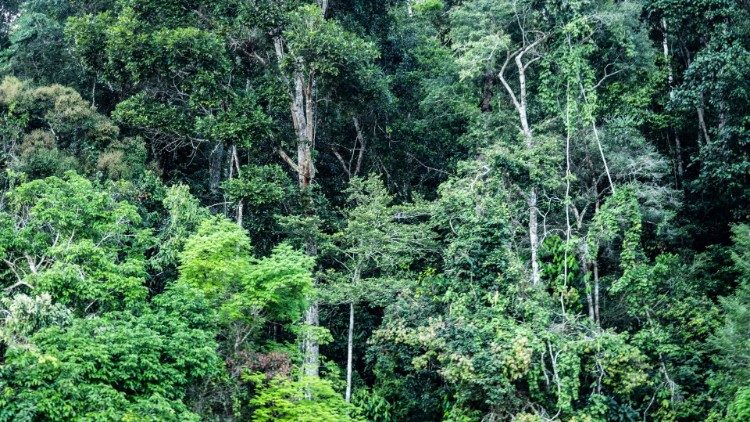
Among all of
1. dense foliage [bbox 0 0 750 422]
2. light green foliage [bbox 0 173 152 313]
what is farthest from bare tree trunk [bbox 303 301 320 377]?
light green foliage [bbox 0 173 152 313]

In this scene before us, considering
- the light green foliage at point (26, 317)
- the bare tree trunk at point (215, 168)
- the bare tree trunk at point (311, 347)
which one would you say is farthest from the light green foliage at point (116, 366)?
the bare tree trunk at point (215, 168)

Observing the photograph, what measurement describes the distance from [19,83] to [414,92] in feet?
32.3

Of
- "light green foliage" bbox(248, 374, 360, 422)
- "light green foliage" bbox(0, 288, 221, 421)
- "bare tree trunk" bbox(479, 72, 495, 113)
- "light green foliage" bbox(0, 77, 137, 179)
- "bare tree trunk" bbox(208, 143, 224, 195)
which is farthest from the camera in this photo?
"bare tree trunk" bbox(479, 72, 495, 113)

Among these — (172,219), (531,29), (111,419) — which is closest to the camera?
(111,419)

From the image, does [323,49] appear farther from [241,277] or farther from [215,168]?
→ [241,277]

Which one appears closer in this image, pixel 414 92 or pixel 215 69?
pixel 215 69

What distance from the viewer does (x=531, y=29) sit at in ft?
68.6

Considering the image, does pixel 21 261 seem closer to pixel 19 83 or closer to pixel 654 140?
pixel 19 83

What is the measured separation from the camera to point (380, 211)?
746 inches

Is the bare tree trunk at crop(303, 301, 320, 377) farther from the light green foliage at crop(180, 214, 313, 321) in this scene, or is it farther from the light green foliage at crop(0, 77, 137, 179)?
the light green foliage at crop(0, 77, 137, 179)

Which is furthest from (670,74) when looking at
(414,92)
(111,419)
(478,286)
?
(111,419)

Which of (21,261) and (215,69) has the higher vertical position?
(215,69)

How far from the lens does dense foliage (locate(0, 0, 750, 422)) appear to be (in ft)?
48.8

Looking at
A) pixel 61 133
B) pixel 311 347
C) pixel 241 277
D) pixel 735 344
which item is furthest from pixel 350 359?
pixel 61 133
